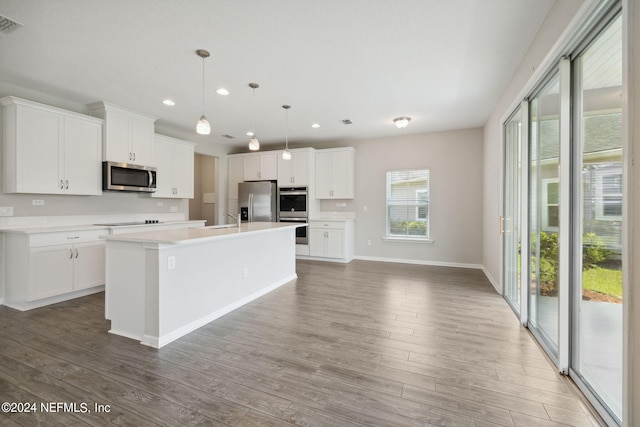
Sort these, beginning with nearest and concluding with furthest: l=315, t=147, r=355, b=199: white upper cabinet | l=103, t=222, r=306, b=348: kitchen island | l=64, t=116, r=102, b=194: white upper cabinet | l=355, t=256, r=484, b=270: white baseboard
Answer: l=103, t=222, r=306, b=348: kitchen island
l=64, t=116, r=102, b=194: white upper cabinet
l=355, t=256, r=484, b=270: white baseboard
l=315, t=147, r=355, b=199: white upper cabinet

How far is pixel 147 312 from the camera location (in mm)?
2463

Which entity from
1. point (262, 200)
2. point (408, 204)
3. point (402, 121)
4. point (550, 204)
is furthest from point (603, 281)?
point (262, 200)

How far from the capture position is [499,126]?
12.8 feet

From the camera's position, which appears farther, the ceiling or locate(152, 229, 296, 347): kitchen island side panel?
locate(152, 229, 296, 347): kitchen island side panel

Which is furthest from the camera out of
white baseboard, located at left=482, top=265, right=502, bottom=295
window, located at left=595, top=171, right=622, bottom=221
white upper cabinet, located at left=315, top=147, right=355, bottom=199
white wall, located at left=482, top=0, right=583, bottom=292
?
white upper cabinet, located at left=315, top=147, right=355, bottom=199

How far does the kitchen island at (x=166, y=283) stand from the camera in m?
2.43

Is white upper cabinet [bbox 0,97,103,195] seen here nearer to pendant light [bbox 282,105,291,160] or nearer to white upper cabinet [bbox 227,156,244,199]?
pendant light [bbox 282,105,291,160]

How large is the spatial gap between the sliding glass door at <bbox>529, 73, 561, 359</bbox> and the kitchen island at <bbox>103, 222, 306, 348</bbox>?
9.42ft

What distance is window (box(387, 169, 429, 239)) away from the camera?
19.2 ft

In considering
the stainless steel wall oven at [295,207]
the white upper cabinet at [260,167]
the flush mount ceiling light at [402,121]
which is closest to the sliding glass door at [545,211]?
the flush mount ceiling light at [402,121]

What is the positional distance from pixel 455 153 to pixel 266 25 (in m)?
4.51

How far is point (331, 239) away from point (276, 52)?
4.03 m

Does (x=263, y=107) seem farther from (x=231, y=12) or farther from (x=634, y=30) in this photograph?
(x=634, y=30)

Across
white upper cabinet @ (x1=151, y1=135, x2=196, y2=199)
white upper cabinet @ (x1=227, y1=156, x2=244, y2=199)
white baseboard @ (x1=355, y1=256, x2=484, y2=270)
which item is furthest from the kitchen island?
white upper cabinet @ (x1=227, y1=156, x2=244, y2=199)
